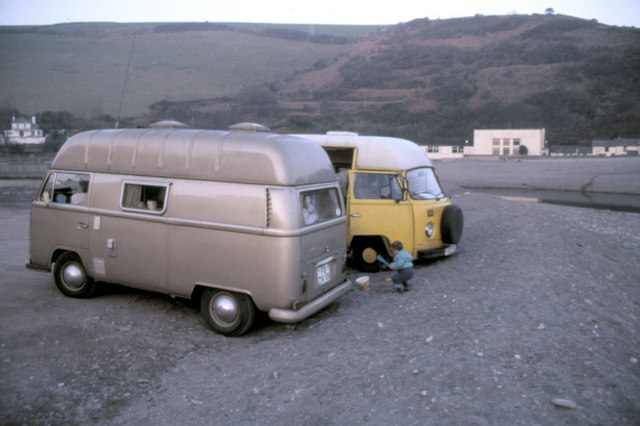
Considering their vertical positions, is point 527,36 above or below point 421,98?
above

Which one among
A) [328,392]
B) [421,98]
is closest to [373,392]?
[328,392]

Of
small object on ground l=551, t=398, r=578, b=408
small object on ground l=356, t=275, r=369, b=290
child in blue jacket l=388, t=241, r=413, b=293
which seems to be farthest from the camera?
small object on ground l=356, t=275, r=369, b=290

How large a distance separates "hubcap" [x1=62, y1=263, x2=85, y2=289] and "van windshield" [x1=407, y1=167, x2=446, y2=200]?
582 cm

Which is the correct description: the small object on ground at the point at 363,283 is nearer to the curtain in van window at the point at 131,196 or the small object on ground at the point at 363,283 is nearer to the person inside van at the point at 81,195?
the curtain in van window at the point at 131,196

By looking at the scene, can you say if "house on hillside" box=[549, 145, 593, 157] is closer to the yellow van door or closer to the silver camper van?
the yellow van door

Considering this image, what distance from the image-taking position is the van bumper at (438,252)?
9453 mm

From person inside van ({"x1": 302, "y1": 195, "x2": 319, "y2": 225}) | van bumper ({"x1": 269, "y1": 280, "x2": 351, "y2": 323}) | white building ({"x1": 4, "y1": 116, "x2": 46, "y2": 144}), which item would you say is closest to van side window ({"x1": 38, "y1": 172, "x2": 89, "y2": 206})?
person inside van ({"x1": 302, "y1": 195, "x2": 319, "y2": 225})

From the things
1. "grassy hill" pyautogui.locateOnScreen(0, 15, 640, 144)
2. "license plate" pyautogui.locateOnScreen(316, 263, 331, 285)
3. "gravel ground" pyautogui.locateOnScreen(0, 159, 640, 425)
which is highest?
Answer: "grassy hill" pyautogui.locateOnScreen(0, 15, 640, 144)

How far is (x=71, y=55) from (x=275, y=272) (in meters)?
113

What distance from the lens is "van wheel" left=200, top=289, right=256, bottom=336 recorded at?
6262 millimetres

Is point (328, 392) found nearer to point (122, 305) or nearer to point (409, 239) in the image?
point (122, 305)

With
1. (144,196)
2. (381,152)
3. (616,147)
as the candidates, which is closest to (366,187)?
(381,152)

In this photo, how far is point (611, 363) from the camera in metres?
5.23

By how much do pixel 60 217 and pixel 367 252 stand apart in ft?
17.6
